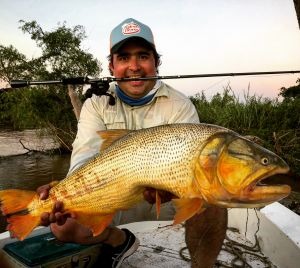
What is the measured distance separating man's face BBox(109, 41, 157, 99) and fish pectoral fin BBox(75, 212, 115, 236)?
1447 mm

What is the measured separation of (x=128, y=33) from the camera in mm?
3521

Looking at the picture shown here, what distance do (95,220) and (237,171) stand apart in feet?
3.46

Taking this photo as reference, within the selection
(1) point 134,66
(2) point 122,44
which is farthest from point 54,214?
(2) point 122,44

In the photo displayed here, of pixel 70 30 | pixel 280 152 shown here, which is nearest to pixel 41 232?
pixel 280 152

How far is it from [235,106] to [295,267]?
7.21 metres

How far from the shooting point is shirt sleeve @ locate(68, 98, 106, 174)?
3.05 metres

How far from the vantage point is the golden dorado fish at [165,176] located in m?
1.91

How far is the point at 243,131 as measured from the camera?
984 cm

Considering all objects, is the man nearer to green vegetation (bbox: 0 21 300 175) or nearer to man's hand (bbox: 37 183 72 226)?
man's hand (bbox: 37 183 72 226)

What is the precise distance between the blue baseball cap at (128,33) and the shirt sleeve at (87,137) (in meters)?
0.60

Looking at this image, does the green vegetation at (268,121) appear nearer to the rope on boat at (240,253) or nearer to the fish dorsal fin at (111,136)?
the rope on boat at (240,253)

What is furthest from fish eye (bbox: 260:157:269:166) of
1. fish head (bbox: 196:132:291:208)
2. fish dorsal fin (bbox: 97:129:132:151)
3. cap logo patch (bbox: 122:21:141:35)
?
cap logo patch (bbox: 122:21:141:35)

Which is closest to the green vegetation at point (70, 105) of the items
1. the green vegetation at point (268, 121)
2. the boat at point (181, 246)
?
the green vegetation at point (268, 121)

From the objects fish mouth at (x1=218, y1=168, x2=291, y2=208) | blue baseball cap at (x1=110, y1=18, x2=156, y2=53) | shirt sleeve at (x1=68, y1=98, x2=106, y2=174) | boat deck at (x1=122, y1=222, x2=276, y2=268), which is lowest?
boat deck at (x1=122, y1=222, x2=276, y2=268)
